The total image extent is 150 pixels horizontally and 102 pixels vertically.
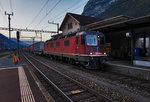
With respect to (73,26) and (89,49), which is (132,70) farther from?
(73,26)

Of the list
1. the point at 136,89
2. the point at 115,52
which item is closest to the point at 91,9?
the point at 115,52

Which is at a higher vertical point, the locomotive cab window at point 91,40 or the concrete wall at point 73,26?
the concrete wall at point 73,26

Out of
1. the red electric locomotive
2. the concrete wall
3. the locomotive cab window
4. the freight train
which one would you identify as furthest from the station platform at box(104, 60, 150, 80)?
the concrete wall

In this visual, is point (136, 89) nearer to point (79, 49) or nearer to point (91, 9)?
point (79, 49)

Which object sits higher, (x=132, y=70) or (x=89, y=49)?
(x=89, y=49)

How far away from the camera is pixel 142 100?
4457 millimetres

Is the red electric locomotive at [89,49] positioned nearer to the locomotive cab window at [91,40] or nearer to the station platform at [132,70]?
the locomotive cab window at [91,40]

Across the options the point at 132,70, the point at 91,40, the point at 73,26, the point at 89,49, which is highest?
the point at 73,26

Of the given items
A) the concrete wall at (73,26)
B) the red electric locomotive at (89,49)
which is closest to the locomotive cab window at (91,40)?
the red electric locomotive at (89,49)

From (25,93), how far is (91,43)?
22.4ft

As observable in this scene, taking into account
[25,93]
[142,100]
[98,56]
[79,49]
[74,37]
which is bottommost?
[142,100]

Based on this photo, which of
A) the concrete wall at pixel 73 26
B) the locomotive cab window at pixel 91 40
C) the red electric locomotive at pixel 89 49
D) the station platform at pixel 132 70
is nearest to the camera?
the station platform at pixel 132 70

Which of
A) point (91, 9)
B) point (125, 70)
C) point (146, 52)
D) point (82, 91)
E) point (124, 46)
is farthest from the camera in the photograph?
point (91, 9)

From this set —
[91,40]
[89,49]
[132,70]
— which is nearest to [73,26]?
[91,40]
